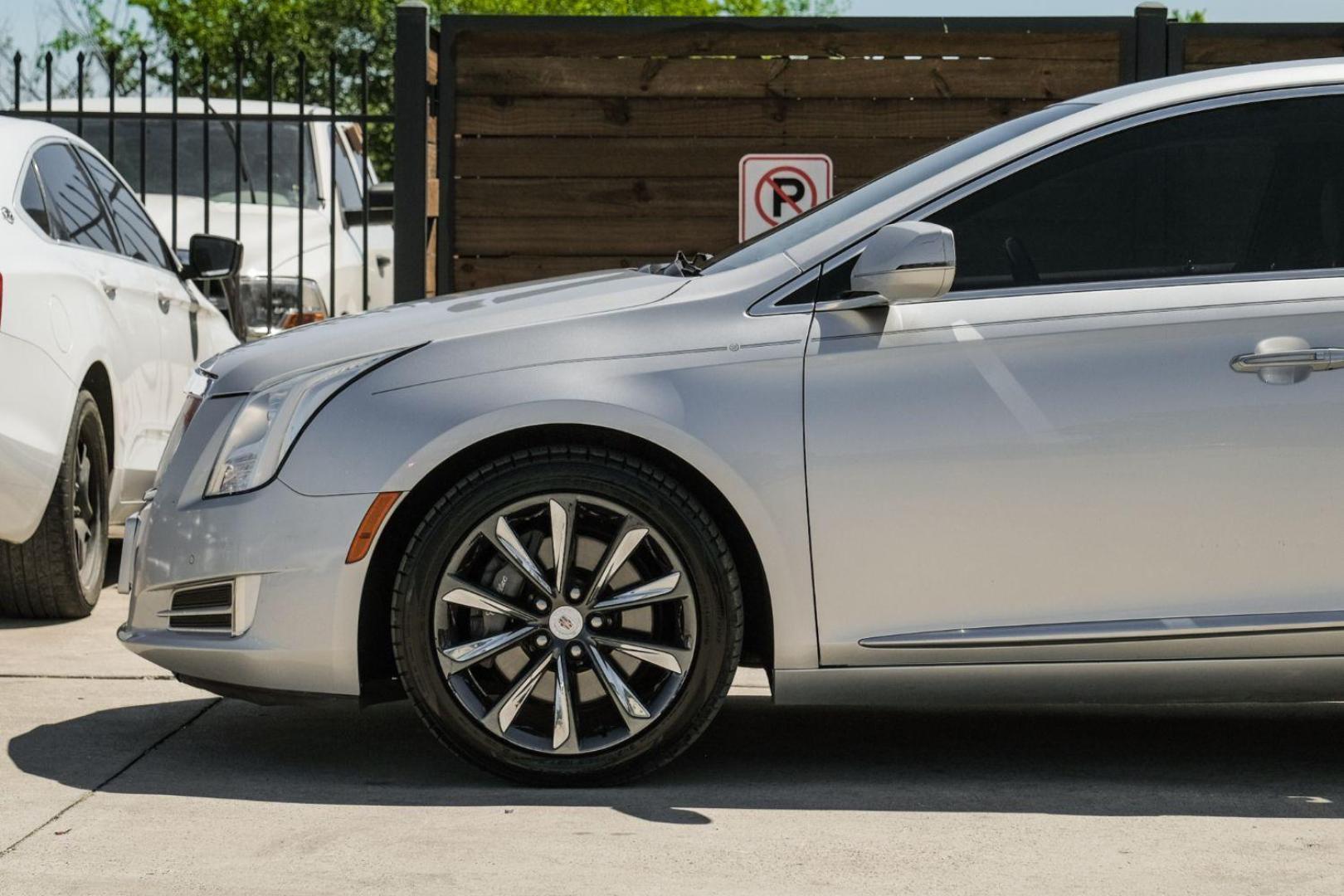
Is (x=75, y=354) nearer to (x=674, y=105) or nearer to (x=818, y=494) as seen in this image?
(x=818, y=494)

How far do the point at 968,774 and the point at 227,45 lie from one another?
3551 centimetres

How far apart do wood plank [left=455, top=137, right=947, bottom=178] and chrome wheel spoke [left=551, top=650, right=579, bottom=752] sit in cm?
519

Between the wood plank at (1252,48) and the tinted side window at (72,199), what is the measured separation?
501 centimetres

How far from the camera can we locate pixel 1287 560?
13.8 feet

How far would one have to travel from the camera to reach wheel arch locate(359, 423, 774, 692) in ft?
13.9

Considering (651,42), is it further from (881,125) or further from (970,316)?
(970,316)

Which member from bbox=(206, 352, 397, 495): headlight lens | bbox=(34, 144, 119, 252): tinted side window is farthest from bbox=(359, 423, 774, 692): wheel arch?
bbox=(34, 144, 119, 252): tinted side window

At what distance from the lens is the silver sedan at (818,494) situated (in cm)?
418

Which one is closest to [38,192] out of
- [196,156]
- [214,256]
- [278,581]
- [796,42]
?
[214,256]

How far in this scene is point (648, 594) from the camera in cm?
425

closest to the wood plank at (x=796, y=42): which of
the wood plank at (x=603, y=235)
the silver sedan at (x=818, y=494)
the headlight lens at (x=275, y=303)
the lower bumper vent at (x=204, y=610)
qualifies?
the wood plank at (x=603, y=235)

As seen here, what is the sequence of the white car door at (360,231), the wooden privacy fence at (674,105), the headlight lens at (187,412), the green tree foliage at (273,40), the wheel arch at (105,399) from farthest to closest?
the green tree foliage at (273,40)
the white car door at (360,231)
the wooden privacy fence at (674,105)
the wheel arch at (105,399)
the headlight lens at (187,412)

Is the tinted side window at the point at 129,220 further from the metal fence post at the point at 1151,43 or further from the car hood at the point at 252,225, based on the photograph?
the metal fence post at the point at 1151,43

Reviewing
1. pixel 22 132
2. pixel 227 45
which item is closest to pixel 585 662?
pixel 22 132
